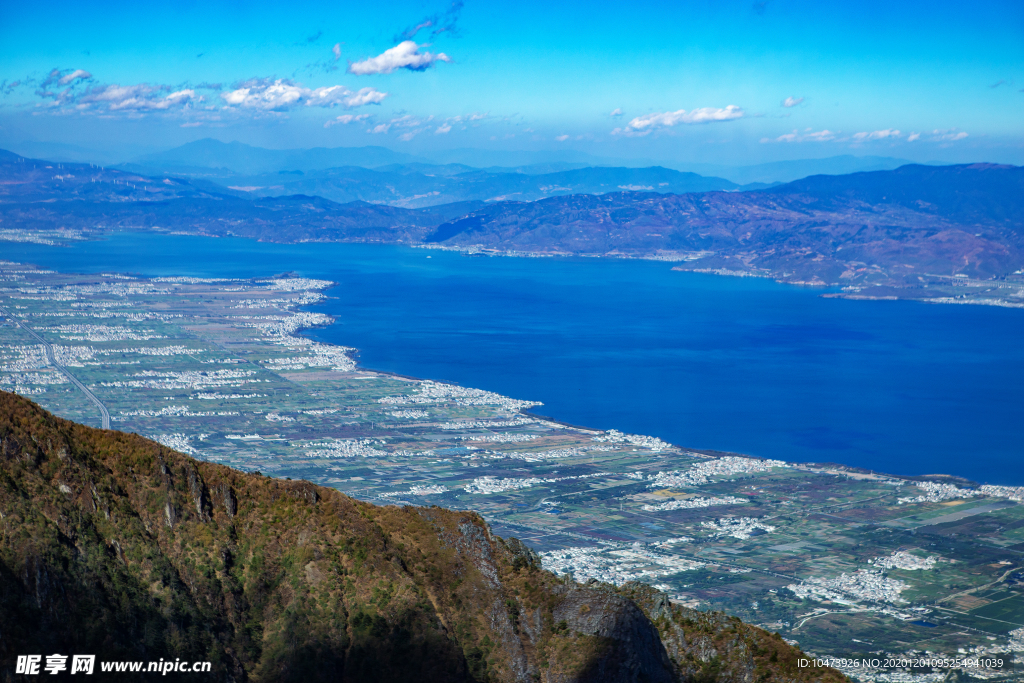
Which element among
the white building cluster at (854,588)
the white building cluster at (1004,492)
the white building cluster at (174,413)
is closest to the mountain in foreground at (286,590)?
the white building cluster at (854,588)

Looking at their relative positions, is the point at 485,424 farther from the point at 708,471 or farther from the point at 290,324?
the point at 290,324

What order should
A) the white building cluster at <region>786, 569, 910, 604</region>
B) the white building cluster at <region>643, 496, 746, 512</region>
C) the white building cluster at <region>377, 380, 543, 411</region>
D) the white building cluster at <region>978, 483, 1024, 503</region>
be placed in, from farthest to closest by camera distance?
the white building cluster at <region>377, 380, 543, 411</region> < the white building cluster at <region>978, 483, 1024, 503</region> < the white building cluster at <region>643, 496, 746, 512</region> < the white building cluster at <region>786, 569, 910, 604</region>

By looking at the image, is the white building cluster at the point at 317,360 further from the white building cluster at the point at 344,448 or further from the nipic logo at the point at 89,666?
the nipic logo at the point at 89,666

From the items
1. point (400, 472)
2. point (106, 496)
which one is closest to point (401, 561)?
point (106, 496)

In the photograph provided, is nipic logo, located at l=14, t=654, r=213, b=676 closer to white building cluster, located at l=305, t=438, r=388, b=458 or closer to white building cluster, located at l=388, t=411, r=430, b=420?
white building cluster, located at l=305, t=438, r=388, b=458

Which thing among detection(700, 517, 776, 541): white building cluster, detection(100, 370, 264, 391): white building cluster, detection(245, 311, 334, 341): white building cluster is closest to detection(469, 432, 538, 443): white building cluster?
detection(700, 517, 776, 541): white building cluster

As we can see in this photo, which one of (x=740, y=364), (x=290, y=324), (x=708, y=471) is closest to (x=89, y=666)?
(x=708, y=471)

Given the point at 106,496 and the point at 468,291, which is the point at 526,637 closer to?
the point at 106,496
